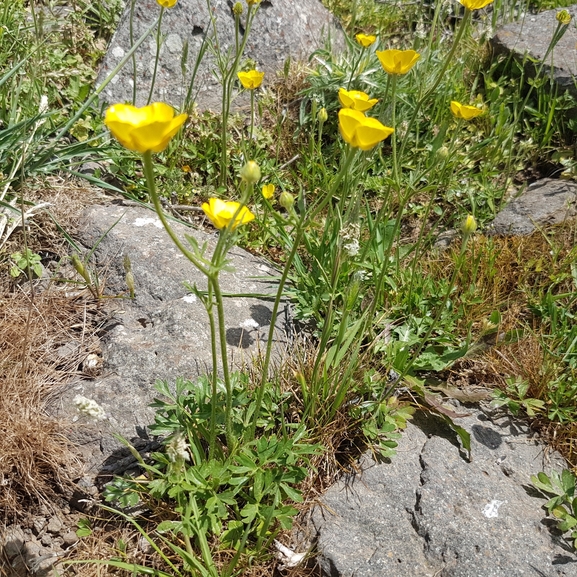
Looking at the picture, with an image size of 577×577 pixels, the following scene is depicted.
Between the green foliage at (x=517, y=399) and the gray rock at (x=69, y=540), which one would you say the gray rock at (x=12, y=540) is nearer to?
the gray rock at (x=69, y=540)

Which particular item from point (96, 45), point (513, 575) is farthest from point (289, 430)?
point (96, 45)

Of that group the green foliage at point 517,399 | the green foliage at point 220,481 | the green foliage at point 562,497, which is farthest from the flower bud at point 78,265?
the green foliage at point 562,497

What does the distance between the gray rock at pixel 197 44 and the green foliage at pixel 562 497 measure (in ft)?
8.13

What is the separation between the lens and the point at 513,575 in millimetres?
1634

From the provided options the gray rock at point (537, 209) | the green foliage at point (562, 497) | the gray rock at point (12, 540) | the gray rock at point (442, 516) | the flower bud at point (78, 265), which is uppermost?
the gray rock at point (537, 209)

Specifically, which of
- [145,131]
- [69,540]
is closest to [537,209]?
[145,131]

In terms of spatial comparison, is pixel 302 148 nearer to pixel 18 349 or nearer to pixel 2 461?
pixel 18 349

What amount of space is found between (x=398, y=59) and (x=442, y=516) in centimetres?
140

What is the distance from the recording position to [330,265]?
221 cm

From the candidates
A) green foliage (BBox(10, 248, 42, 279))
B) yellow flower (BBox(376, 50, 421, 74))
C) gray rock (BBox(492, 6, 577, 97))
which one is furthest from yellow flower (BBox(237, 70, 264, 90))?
gray rock (BBox(492, 6, 577, 97))

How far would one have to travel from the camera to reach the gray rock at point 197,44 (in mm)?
3182

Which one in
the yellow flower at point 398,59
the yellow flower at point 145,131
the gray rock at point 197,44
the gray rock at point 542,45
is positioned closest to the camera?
the yellow flower at point 145,131

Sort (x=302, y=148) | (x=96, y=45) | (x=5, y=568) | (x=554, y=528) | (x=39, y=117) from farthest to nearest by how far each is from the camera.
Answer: (x=96, y=45), (x=302, y=148), (x=39, y=117), (x=554, y=528), (x=5, y=568)

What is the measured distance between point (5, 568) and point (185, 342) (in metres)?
0.88
